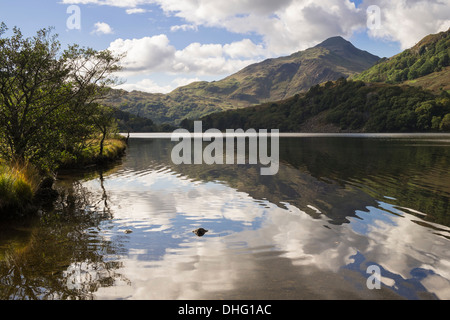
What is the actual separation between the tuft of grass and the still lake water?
134cm

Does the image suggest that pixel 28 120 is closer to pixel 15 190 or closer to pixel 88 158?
pixel 15 190

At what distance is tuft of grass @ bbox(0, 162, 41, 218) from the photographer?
1654 cm

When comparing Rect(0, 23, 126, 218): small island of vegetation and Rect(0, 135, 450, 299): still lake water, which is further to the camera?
Rect(0, 23, 126, 218): small island of vegetation

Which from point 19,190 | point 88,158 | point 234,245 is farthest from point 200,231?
point 88,158

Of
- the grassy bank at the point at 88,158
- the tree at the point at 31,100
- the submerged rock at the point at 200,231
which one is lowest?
the submerged rock at the point at 200,231

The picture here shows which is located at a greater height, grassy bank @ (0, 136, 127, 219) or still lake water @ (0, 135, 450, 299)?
grassy bank @ (0, 136, 127, 219)

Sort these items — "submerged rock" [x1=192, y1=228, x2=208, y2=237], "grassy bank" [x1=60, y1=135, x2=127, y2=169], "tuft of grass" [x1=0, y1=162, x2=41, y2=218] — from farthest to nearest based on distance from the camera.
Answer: "grassy bank" [x1=60, y1=135, x2=127, y2=169] → "tuft of grass" [x1=0, y1=162, x2=41, y2=218] → "submerged rock" [x1=192, y1=228, x2=208, y2=237]

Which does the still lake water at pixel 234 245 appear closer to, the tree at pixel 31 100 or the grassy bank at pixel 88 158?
the tree at pixel 31 100

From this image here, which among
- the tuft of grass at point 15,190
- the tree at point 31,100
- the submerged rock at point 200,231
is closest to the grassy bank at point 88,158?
the tree at point 31,100

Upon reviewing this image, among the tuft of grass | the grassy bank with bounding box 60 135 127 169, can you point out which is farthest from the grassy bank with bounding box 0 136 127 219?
the grassy bank with bounding box 60 135 127 169

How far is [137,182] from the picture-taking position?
3167cm

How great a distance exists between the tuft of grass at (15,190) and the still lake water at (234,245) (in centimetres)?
134

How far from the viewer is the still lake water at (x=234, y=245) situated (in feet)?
30.9

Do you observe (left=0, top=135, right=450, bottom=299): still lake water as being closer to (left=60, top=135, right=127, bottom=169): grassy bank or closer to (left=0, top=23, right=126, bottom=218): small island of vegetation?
→ (left=0, top=23, right=126, bottom=218): small island of vegetation
